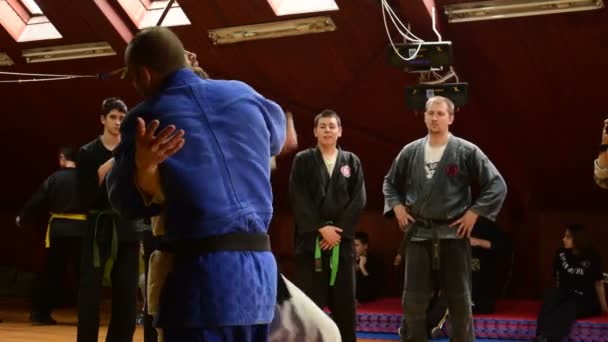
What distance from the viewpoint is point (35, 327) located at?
6492mm

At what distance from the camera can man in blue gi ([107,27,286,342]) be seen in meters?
2.03

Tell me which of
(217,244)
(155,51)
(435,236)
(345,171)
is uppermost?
(345,171)

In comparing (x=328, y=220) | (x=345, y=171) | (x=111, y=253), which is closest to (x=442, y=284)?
(x=328, y=220)

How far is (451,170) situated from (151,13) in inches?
136

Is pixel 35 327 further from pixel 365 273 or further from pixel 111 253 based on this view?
pixel 111 253

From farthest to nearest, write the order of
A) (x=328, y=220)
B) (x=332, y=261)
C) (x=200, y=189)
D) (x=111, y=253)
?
(x=328, y=220)
(x=332, y=261)
(x=111, y=253)
(x=200, y=189)

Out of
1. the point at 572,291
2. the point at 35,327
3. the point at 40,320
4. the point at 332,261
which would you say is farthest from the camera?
the point at 40,320

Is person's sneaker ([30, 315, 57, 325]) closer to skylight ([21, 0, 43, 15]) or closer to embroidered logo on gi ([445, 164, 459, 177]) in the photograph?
skylight ([21, 0, 43, 15])

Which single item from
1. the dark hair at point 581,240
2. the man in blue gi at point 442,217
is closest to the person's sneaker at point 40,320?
the man in blue gi at point 442,217

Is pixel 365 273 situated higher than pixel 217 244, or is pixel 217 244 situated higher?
pixel 365 273

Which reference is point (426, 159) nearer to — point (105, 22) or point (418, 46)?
point (418, 46)

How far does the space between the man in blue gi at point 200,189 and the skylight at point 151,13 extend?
4.56 metres

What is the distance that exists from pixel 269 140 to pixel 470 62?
4.15 m

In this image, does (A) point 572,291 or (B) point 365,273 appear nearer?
(A) point 572,291
